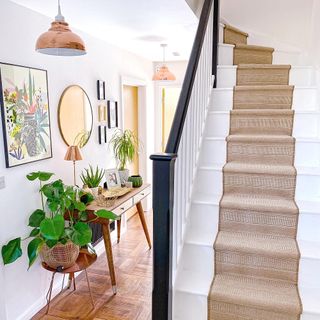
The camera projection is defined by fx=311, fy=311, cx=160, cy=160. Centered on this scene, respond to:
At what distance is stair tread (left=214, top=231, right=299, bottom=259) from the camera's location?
1710 millimetres

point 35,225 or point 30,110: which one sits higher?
point 30,110

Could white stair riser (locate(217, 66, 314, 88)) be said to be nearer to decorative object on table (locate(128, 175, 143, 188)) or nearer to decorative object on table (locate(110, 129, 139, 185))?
decorative object on table (locate(110, 129, 139, 185))

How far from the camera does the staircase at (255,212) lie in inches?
65.3

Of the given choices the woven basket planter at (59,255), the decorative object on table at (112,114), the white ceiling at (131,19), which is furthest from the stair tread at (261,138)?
the decorative object on table at (112,114)

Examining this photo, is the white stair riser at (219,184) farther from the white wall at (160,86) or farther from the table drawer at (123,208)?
the white wall at (160,86)

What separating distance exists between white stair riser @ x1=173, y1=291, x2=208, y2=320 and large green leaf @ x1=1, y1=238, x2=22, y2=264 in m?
1.18

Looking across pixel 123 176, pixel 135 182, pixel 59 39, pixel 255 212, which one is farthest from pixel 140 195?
pixel 59 39

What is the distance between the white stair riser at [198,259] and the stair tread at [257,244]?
8cm

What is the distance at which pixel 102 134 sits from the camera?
3.59 metres

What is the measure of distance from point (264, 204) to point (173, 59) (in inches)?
136

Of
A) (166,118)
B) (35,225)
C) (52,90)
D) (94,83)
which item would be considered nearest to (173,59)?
(166,118)

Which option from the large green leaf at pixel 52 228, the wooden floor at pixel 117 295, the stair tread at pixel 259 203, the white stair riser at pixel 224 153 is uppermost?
the white stair riser at pixel 224 153

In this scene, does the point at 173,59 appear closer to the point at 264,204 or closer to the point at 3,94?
the point at 3,94

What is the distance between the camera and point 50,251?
2.35 meters
